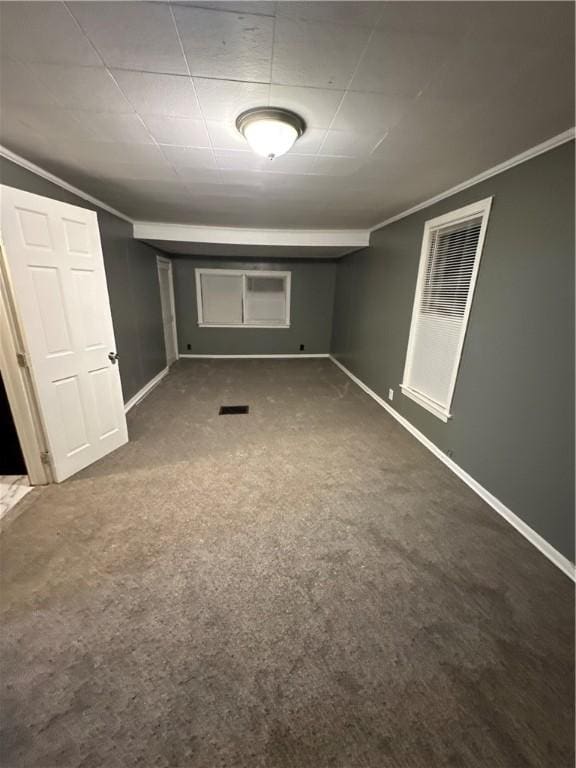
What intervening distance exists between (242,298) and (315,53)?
516 centimetres

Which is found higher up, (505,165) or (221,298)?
(505,165)

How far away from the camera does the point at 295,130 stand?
64.0 inches

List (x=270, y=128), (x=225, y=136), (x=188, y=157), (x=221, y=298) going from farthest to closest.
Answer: (x=221, y=298), (x=188, y=157), (x=225, y=136), (x=270, y=128)

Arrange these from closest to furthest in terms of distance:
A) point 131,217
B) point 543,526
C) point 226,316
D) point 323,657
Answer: point 323,657 < point 543,526 < point 131,217 < point 226,316

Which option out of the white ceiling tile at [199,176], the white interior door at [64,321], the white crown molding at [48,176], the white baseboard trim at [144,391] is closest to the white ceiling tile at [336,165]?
the white ceiling tile at [199,176]

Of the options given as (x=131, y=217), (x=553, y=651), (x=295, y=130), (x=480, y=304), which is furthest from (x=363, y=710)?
(x=131, y=217)

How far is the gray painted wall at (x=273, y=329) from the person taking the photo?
5.95 m

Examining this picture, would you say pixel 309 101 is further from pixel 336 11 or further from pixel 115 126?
pixel 115 126

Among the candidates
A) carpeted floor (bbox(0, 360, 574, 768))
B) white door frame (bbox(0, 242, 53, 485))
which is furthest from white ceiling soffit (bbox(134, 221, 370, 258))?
carpeted floor (bbox(0, 360, 574, 768))

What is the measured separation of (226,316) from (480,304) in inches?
192

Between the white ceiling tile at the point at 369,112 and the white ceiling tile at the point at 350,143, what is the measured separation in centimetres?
5

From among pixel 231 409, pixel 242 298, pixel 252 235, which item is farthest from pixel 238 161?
pixel 242 298

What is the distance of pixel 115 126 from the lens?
1.70 meters

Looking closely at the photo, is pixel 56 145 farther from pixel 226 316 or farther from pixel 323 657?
pixel 226 316
